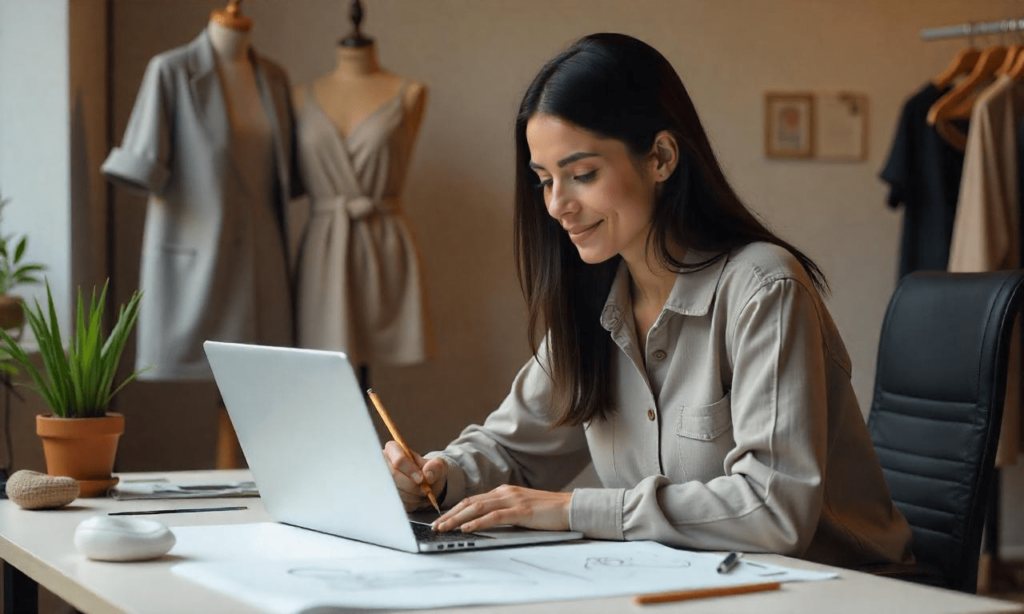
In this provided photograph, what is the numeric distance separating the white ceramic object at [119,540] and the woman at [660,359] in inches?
12.1

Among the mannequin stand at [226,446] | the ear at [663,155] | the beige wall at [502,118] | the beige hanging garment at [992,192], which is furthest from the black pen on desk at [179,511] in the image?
the beige hanging garment at [992,192]

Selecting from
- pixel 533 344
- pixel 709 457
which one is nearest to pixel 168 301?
pixel 533 344

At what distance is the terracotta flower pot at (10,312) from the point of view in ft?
8.55

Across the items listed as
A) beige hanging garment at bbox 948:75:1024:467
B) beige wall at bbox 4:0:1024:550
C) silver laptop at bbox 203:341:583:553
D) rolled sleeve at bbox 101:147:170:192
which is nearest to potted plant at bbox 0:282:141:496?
silver laptop at bbox 203:341:583:553

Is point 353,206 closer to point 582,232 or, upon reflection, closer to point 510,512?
point 582,232

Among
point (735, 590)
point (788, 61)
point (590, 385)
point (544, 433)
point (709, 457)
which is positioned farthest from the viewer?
point (788, 61)

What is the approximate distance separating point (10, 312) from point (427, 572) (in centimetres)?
176

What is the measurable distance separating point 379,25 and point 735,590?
3.10 m

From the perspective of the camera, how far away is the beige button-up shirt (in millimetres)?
1392

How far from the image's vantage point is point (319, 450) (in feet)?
4.42

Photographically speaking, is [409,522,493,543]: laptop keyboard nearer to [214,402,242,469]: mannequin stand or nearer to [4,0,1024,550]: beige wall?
[214,402,242,469]: mannequin stand

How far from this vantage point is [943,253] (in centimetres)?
386

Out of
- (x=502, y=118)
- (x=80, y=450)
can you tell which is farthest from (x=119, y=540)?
(x=502, y=118)

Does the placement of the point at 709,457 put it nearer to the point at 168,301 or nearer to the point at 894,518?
the point at 894,518
